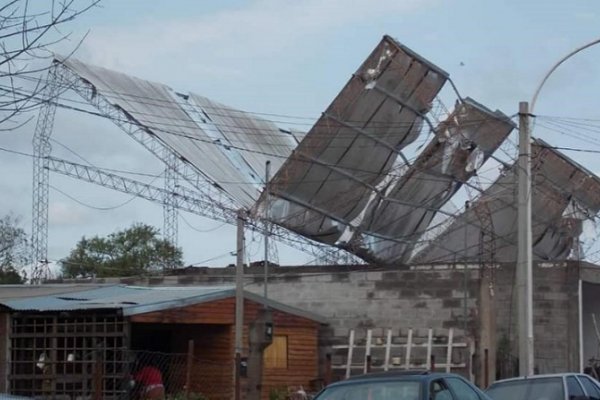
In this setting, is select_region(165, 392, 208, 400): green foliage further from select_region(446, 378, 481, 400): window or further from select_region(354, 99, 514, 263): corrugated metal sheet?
select_region(354, 99, 514, 263): corrugated metal sheet

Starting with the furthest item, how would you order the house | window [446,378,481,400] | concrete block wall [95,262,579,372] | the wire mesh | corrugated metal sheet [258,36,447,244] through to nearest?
corrugated metal sheet [258,36,447,244]
concrete block wall [95,262,579,372]
the house
the wire mesh
window [446,378,481,400]

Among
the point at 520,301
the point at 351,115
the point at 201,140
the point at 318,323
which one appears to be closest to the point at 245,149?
the point at 201,140

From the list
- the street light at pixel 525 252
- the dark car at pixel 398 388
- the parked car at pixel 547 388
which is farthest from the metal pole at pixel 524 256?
the dark car at pixel 398 388

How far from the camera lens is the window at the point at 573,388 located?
1884 centimetres

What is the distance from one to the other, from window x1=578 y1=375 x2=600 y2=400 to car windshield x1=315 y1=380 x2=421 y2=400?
21.0 ft

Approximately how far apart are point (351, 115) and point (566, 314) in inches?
345

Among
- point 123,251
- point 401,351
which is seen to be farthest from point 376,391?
point 123,251

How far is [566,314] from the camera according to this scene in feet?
114

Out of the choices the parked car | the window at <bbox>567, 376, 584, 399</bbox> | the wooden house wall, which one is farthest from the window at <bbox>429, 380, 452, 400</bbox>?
the wooden house wall

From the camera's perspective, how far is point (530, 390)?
19203mm

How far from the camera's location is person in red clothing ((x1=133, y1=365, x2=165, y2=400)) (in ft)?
78.2

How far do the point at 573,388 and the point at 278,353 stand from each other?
47.1 ft

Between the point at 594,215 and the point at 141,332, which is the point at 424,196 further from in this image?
the point at 141,332

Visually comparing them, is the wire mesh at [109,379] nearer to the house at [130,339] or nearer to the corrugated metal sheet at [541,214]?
the house at [130,339]
